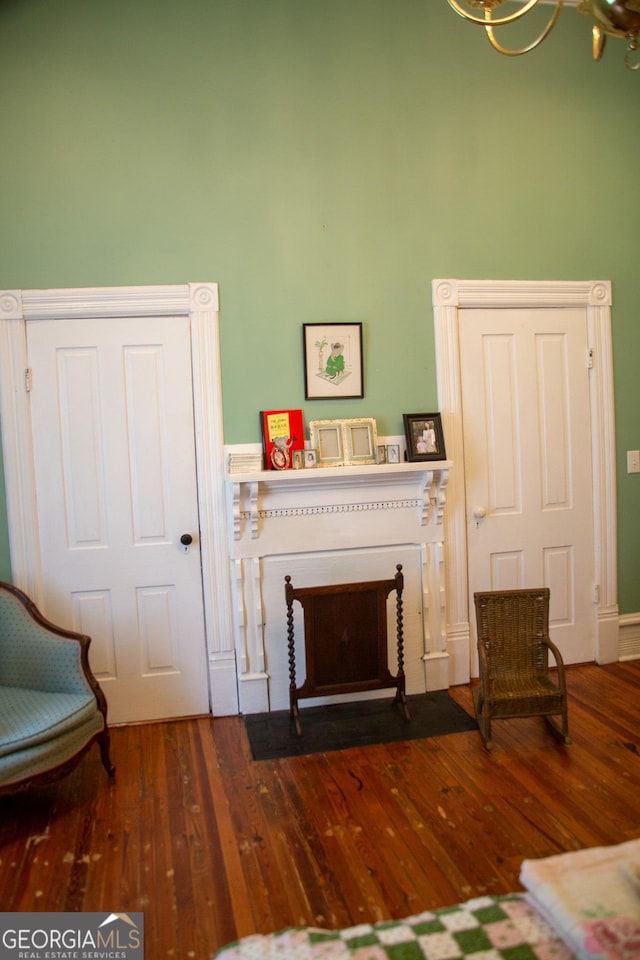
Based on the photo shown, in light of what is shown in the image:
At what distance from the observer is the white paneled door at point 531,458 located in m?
3.79

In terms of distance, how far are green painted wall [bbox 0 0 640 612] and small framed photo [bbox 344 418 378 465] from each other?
3.4 inches

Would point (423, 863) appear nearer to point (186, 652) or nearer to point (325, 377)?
point (186, 652)

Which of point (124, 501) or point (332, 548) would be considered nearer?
point (124, 501)

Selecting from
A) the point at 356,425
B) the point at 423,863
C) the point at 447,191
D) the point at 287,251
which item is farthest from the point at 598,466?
the point at 423,863

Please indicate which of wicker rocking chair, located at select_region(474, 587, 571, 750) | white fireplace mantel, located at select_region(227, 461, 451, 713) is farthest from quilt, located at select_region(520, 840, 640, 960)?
white fireplace mantel, located at select_region(227, 461, 451, 713)

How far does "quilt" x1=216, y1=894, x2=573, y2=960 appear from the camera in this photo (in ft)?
6.15

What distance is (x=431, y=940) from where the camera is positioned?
1.93 metres

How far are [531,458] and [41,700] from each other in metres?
2.77

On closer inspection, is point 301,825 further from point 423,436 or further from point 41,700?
point 423,436

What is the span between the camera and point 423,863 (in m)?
2.31

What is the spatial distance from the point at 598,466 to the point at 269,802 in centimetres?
259

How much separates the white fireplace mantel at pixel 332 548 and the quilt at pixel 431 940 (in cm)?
162

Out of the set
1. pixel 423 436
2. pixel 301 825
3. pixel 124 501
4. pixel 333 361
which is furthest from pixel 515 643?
pixel 124 501

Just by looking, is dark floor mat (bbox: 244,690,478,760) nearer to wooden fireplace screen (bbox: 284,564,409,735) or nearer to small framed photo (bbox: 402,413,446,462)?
wooden fireplace screen (bbox: 284,564,409,735)
